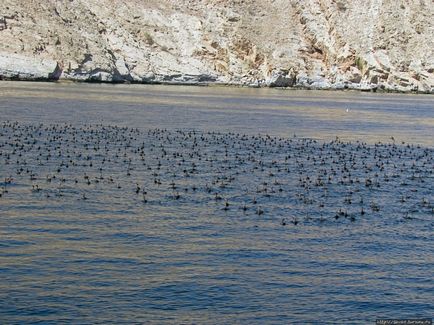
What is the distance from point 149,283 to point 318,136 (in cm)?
4085

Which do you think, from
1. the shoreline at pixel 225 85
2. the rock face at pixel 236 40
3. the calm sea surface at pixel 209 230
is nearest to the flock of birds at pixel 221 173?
the calm sea surface at pixel 209 230

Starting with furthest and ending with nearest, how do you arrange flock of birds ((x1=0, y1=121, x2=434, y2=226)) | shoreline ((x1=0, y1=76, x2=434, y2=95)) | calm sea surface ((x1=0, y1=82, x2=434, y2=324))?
shoreline ((x1=0, y1=76, x2=434, y2=95)) → flock of birds ((x1=0, y1=121, x2=434, y2=226)) → calm sea surface ((x1=0, y1=82, x2=434, y2=324))

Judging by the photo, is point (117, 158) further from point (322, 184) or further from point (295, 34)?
point (295, 34)

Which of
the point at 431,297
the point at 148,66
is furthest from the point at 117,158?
the point at 148,66

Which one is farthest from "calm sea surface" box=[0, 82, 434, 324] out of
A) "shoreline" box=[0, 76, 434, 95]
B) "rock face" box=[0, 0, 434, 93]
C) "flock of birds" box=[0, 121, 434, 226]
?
"rock face" box=[0, 0, 434, 93]

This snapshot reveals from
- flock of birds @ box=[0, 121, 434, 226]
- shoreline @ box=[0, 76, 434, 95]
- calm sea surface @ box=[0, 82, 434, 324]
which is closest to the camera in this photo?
calm sea surface @ box=[0, 82, 434, 324]

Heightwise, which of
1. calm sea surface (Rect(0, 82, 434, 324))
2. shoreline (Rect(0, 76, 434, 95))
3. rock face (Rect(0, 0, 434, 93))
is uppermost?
rock face (Rect(0, 0, 434, 93))

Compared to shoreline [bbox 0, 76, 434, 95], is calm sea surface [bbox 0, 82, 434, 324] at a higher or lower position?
lower

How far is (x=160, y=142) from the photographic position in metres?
47.0

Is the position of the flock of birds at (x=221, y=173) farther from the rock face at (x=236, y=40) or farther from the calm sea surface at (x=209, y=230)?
the rock face at (x=236, y=40)

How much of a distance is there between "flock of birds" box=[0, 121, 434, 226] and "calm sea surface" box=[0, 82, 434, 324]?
0.11 meters

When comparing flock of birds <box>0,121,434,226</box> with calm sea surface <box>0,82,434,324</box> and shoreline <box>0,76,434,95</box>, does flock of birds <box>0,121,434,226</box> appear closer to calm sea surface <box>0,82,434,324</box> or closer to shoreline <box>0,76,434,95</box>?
calm sea surface <box>0,82,434,324</box>

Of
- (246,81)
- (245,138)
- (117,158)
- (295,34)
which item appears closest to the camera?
(117,158)

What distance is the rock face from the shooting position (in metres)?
143
